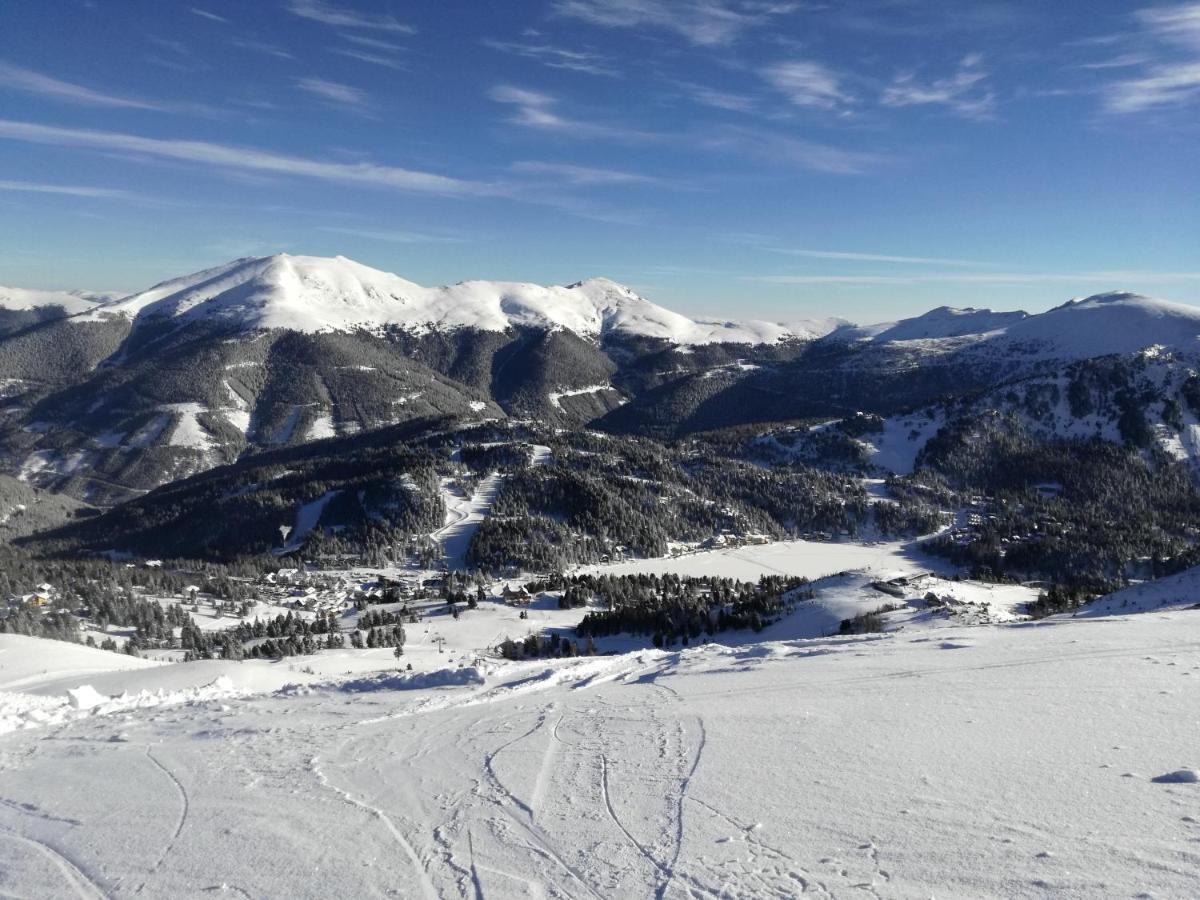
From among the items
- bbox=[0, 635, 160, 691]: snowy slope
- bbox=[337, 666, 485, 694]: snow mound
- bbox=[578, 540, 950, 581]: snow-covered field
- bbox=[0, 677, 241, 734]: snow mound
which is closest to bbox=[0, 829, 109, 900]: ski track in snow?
bbox=[0, 677, 241, 734]: snow mound

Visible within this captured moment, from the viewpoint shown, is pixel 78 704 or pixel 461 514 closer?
pixel 78 704

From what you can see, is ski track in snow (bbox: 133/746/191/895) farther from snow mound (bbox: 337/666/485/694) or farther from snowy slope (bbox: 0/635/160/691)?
snowy slope (bbox: 0/635/160/691)

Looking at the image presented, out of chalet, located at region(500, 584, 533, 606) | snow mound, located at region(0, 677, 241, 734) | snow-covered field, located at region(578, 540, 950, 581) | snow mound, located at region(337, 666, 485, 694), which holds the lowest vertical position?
snow-covered field, located at region(578, 540, 950, 581)

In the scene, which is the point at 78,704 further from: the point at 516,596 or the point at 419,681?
the point at 516,596

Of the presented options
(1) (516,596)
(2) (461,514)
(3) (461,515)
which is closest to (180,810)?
(1) (516,596)

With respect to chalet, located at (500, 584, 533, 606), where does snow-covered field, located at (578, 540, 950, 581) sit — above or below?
below

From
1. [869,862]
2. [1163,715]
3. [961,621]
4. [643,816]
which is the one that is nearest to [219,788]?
[643,816]

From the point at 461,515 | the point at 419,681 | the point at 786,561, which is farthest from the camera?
the point at 461,515

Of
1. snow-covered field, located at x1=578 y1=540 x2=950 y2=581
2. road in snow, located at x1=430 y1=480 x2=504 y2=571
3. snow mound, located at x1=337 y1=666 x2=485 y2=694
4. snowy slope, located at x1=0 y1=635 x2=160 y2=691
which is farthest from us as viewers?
road in snow, located at x1=430 y1=480 x2=504 y2=571

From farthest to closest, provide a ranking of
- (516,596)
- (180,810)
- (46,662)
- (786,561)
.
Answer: (786,561) < (516,596) < (46,662) < (180,810)

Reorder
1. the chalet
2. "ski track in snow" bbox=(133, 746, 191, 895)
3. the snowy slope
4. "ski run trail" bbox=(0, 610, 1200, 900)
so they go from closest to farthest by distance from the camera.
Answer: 1. "ski run trail" bbox=(0, 610, 1200, 900)
2. "ski track in snow" bbox=(133, 746, 191, 895)
3. the snowy slope
4. the chalet
